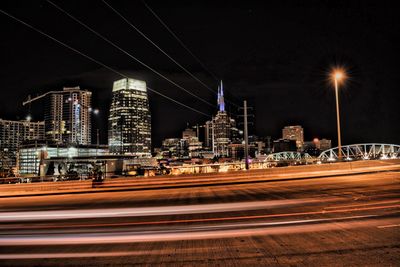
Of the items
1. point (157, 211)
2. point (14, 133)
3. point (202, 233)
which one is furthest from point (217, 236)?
point (14, 133)

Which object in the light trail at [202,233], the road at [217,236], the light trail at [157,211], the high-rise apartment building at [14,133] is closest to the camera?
the road at [217,236]

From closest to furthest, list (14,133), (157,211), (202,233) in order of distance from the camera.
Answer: (202,233) → (157,211) → (14,133)

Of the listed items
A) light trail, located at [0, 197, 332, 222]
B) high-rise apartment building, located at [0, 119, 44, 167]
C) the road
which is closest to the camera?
the road

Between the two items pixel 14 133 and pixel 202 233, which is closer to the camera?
pixel 202 233

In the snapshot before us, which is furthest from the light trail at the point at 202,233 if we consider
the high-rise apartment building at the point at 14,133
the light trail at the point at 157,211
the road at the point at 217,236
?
the high-rise apartment building at the point at 14,133

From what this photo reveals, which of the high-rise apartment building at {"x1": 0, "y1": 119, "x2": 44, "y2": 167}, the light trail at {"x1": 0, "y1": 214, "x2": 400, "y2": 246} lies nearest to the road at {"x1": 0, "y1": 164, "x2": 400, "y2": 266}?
the light trail at {"x1": 0, "y1": 214, "x2": 400, "y2": 246}

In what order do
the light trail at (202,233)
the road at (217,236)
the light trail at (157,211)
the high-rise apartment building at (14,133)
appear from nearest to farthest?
1. the road at (217,236)
2. the light trail at (202,233)
3. the light trail at (157,211)
4. the high-rise apartment building at (14,133)

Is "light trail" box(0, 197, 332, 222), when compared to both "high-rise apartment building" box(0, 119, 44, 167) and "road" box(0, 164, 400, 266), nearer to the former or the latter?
"road" box(0, 164, 400, 266)

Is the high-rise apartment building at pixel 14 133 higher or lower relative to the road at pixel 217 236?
higher

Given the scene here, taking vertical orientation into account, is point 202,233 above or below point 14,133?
below

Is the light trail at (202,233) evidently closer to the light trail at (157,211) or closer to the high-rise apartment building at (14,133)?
the light trail at (157,211)

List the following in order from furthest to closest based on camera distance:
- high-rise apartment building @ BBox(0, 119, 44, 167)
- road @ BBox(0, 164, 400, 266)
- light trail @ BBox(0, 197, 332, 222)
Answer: high-rise apartment building @ BBox(0, 119, 44, 167) < light trail @ BBox(0, 197, 332, 222) < road @ BBox(0, 164, 400, 266)

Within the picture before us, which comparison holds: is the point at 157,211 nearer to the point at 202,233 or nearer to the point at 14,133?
the point at 202,233

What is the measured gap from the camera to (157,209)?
12953mm
